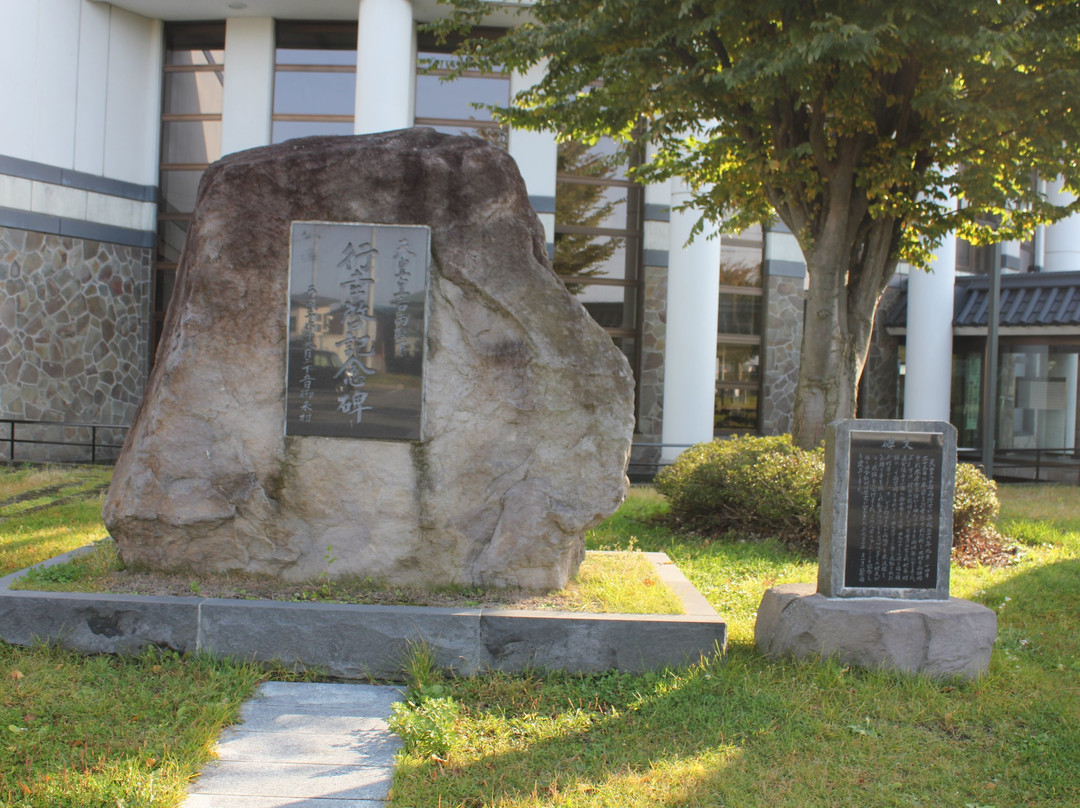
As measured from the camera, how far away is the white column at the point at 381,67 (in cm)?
1275

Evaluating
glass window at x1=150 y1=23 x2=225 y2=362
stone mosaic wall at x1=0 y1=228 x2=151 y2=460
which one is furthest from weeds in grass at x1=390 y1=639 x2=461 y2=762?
glass window at x1=150 y1=23 x2=225 y2=362

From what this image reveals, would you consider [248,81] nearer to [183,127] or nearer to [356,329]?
[183,127]

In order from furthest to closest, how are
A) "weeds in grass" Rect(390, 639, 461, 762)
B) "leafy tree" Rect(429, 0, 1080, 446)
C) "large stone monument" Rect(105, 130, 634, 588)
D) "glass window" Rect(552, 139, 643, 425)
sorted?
"glass window" Rect(552, 139, 643, 425) < "leafy tree" Rect(429, 0, 1080, 446) < "large stone monument" Rect(105, 130, 634, 588) < "weeds in grass" Rect(390, 639, 461, 762)

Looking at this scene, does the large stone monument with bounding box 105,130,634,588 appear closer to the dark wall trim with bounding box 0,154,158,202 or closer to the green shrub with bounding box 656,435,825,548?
the green shrub with bounding box 656,435,825,548

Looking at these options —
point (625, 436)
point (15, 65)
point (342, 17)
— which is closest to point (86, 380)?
point (15, 65)

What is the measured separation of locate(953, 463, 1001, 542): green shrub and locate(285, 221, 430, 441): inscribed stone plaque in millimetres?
5540

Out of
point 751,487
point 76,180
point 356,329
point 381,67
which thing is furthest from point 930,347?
point 76,180

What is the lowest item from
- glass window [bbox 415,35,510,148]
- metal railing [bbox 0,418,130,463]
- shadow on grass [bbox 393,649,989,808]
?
shadow on grass [bbox 393,649,989,808]

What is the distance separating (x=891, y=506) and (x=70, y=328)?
1325 cm

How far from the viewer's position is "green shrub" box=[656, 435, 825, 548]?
795 centimetres

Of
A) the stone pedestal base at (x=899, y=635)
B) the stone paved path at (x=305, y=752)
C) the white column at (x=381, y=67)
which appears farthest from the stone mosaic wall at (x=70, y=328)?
the stone pedestal base at (x=899, y=635)

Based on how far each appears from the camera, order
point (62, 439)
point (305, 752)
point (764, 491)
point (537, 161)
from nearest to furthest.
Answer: point (305, 752) < point (764, 491) < point (62, 439) < point (537, 161)

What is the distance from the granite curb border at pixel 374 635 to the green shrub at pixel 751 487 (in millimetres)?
3520

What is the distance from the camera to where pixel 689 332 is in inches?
543
